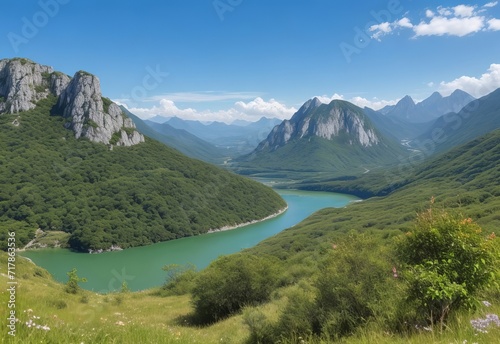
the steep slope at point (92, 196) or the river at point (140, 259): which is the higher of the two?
the steep slope at point (92, 196)

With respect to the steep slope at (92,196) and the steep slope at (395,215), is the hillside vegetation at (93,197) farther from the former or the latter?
the steep slope at (395,215)

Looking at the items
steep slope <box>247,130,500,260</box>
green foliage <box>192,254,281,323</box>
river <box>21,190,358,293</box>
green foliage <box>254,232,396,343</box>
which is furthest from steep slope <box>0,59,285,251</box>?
green foliage <box>254,232,396,343</box>

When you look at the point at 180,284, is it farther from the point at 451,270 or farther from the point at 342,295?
the point at 451,270

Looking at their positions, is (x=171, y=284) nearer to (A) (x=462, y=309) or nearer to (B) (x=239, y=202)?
(A) (x=462, y=309)

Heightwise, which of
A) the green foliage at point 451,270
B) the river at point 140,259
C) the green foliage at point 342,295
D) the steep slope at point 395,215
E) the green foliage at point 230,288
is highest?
the green foliage at point 451,270

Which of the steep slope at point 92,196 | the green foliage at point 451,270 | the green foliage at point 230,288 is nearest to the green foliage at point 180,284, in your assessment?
the green foliage at point 230,288

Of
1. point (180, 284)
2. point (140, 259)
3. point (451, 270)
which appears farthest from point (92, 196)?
point (451, 270)

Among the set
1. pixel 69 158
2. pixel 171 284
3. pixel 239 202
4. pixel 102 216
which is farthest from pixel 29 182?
pixel 171 284
